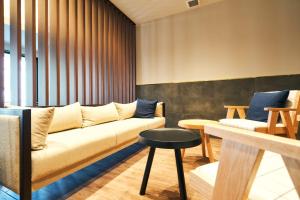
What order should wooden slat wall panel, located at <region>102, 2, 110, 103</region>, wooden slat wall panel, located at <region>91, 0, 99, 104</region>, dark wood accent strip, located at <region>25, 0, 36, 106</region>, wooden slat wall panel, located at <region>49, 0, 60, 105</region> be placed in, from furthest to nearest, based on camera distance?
wooden slat wall panel, located at <region>102, 2, 110, 103</region>, wooden slat wall panel, located at <region>91, 0, 99, 104</region>, wooden slat wall panel, located at <region>49, 0, 60, 105</region>, dark wood accent strip, located at <region>25, 0, 36, 106</region>

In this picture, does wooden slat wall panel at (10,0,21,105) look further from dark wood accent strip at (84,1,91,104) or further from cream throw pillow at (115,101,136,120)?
cream throw pillow at (115,101,136,120)

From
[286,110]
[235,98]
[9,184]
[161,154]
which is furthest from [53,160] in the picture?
[235,98]

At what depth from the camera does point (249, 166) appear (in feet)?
1.81

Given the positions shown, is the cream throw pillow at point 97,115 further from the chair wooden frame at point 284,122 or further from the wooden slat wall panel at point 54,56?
the chair wooden frame at point 284,122

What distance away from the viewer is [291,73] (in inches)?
110

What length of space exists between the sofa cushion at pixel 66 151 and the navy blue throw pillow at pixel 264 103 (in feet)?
6.14

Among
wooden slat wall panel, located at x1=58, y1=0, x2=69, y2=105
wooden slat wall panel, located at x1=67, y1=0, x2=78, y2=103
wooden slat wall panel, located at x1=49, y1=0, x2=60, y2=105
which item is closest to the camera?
wooden slat wall panel, located at x1=49, y1=0, x2=60, y2=105

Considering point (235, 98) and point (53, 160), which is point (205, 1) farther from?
point (53, 160)

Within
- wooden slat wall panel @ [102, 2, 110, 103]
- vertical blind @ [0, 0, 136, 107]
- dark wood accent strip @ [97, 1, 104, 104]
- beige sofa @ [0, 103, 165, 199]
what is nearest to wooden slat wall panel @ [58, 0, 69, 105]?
vertical blind @ [0, 0, 136, 107]

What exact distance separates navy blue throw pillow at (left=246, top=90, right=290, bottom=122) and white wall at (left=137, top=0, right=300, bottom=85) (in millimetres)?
798

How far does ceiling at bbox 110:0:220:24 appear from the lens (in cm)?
336

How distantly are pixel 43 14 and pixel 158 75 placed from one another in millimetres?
2444

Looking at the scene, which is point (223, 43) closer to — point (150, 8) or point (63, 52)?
point (150, 8)

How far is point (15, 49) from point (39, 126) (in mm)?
1077
